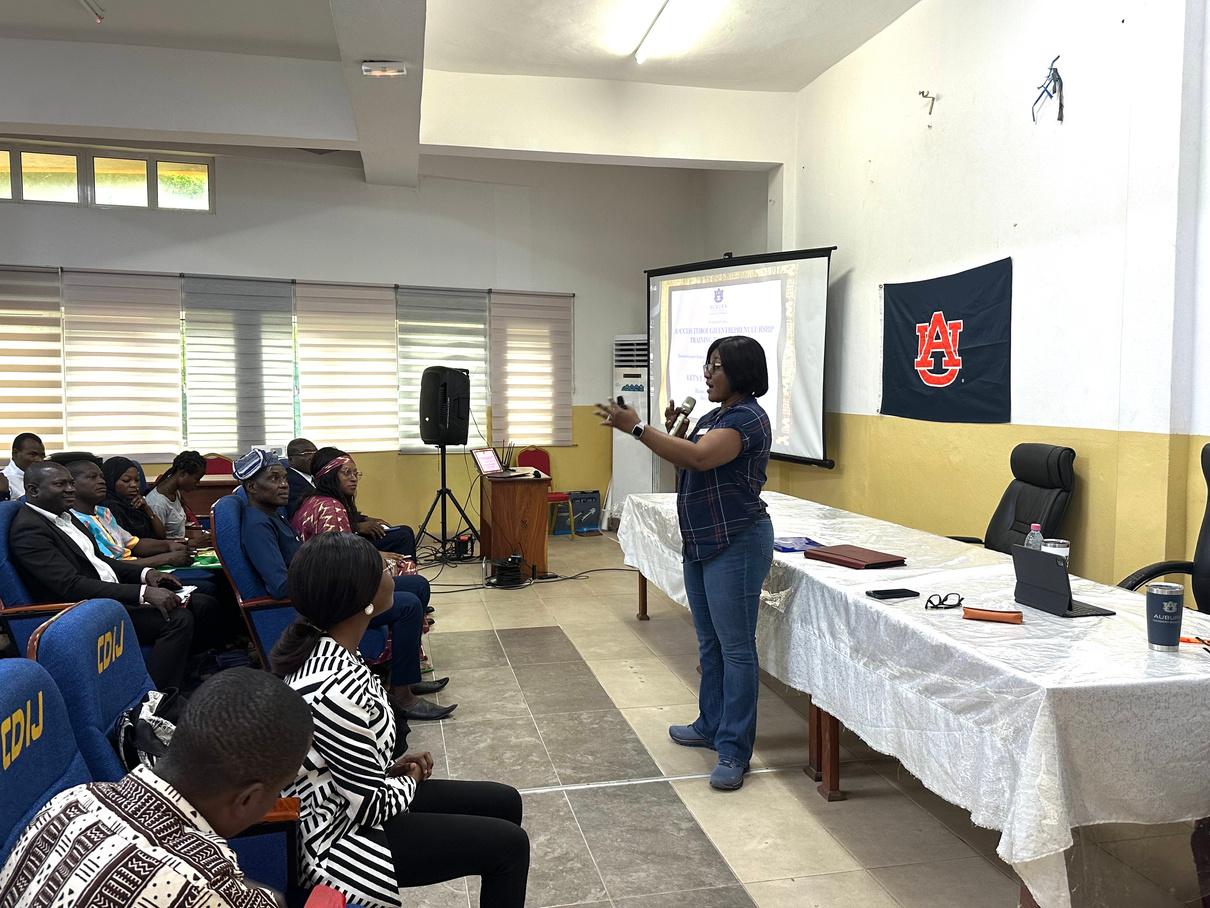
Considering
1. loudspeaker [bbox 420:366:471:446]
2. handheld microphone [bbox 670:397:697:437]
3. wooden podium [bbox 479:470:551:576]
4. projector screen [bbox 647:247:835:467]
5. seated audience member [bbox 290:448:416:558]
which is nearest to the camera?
handheld microphone [bbox 670:397:697:437]

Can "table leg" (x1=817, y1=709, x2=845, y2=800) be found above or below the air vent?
below

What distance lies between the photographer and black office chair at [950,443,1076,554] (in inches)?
148

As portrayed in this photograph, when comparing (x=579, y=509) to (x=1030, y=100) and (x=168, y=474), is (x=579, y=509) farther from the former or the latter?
(x=1030, y=100)

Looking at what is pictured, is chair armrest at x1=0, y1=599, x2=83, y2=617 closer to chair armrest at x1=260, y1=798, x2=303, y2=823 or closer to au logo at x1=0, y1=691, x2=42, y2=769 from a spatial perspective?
au logo at x1=0, y1=691, x2=42, y2=769

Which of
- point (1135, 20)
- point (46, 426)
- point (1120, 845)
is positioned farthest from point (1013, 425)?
point (46, 426)

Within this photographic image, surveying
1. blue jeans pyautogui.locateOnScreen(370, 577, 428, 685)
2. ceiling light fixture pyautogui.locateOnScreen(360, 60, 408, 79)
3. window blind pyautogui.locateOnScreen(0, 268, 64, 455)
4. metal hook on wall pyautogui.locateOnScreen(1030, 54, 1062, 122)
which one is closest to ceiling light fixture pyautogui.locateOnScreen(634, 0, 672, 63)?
ceiling light fixture pyautogui.locateOnScreen(360, 60, 408, 79)

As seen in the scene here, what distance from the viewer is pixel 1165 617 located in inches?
80.1

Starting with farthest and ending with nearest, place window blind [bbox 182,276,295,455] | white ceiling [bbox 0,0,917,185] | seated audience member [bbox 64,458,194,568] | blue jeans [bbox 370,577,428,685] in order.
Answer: window blind [bbox 182,276,295,455], white ceiling [bbox 0,0,917,185], seated audience member [bbox 64,458,194,568], blue jeans [bbox 370,577,428,685]

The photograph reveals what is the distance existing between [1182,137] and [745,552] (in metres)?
2.38

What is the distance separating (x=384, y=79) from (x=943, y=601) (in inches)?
160

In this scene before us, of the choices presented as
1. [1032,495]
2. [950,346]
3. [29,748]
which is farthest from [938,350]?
[29,748]

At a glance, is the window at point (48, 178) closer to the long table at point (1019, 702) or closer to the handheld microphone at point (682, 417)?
the handheld microphone at point (682, 417)

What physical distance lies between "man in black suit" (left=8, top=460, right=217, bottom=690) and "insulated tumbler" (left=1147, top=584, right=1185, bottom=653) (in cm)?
313

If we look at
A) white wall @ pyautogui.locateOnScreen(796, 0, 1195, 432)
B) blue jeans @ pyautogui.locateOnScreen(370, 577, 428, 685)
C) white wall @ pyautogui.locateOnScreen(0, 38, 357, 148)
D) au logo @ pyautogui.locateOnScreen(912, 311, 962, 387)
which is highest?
white wall @ pyautogui.locateOnScreen(0, 38, 357, 148)
